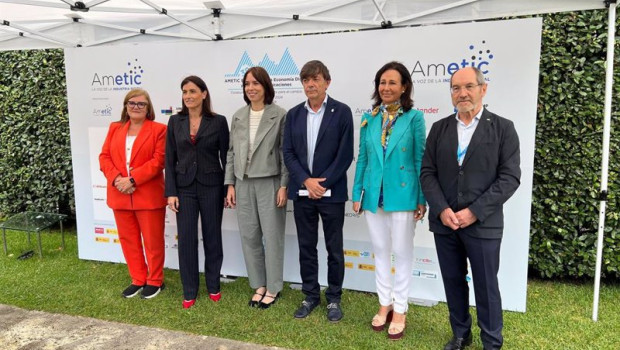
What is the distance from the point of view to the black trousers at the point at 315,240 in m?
3.11

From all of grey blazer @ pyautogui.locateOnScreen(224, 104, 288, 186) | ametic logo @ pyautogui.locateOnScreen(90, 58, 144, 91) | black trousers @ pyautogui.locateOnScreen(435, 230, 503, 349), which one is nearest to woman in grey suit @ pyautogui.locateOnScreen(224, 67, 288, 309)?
grey blazer @ pyautogui.locateOnScreen(224, 104, 288, 186)

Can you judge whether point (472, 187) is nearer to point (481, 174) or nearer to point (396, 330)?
point (481, 174)

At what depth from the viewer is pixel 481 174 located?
7.90 ft

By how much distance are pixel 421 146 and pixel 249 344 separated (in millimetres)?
1671

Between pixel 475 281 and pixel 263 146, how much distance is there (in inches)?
65.6

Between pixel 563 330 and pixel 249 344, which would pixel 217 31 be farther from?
pixel 563 330

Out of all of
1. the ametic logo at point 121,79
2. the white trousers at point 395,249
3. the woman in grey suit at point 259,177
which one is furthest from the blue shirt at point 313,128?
the ametic logo at point 121,79

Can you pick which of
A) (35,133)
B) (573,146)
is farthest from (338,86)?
(35,133)

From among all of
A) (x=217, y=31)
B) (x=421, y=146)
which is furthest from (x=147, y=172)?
(x=421, y=146)

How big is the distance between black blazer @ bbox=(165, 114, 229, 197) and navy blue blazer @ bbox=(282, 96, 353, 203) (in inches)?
24.3

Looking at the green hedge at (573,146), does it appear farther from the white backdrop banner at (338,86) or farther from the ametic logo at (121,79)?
the ametic logo at (121,79)

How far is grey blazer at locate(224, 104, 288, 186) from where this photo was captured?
328 cm

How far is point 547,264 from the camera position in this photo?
3.83 metres

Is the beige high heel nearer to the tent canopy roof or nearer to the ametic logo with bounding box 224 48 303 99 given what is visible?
the ametic logo with bounding box 224 48 303 99
